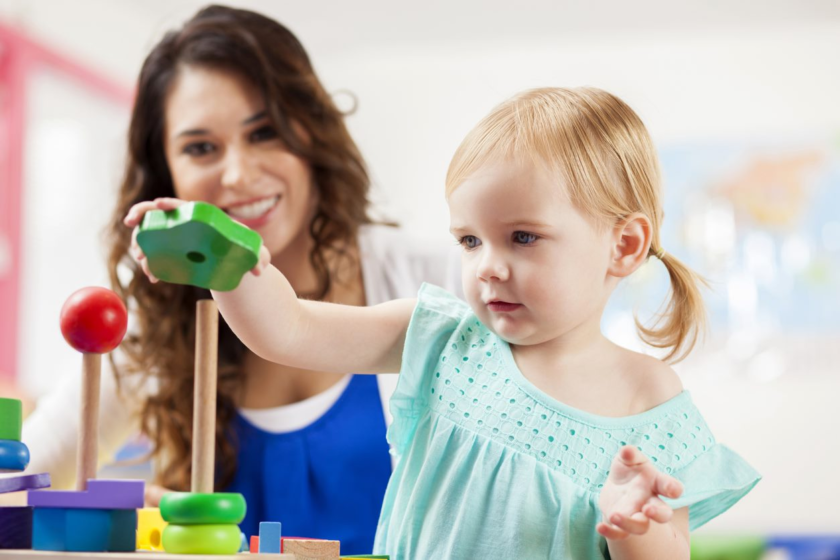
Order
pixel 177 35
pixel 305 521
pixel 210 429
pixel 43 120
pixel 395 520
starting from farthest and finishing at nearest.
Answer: pixel 43 120 → pixel 177 35 → pixel 305 521 → pixel 395 520 → pixel 210 429

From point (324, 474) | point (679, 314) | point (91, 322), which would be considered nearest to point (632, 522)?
point (679, 314)

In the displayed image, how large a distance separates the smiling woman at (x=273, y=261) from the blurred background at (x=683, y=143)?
2011mm

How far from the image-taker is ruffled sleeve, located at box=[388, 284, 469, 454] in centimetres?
72

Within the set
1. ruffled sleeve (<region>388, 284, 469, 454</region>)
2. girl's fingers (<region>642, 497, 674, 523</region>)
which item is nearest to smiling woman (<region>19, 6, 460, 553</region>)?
ruffled sleeve (<region>388, 284, 469, 454</region>)

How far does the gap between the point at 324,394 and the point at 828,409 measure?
3047mm

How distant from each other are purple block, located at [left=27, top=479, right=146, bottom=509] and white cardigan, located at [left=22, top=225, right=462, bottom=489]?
0.62 meters

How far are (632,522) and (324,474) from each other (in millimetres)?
709

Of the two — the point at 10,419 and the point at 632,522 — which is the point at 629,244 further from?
the point at 10,419

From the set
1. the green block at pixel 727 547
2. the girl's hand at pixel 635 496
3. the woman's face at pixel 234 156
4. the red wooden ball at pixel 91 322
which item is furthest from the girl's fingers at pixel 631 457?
the green block at pixel 727 547

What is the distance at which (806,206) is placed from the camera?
3725 mm

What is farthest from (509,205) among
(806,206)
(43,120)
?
(806,206)

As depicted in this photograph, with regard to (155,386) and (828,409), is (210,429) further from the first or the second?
(828,409)

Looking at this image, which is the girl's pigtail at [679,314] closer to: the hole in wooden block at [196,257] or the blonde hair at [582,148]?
the blonde hair at [582,148]

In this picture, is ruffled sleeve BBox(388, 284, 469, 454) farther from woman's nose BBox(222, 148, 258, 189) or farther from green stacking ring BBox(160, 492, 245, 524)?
woman's nose BBox(222, 148, 258, 189)
